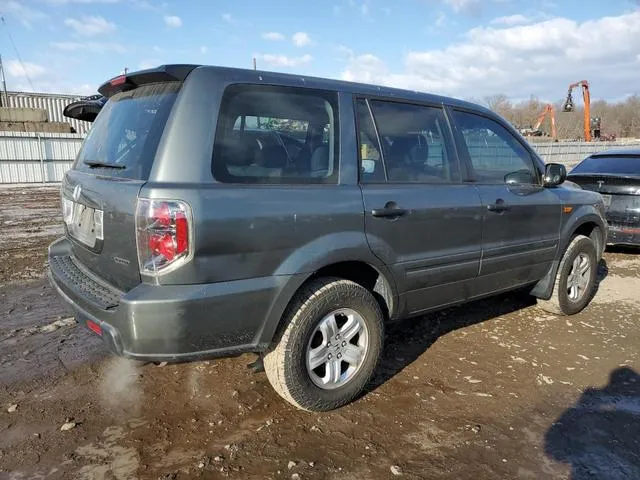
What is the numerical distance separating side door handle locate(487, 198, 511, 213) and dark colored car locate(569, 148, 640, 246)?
12.3 feet

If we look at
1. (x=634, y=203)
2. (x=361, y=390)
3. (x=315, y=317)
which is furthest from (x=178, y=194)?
(x=634, y=203)

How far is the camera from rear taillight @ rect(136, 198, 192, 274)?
2398 millimetres

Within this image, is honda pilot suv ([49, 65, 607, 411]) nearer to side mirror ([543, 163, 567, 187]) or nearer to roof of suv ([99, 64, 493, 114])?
roof of suv ([99, 64, 493, 114])

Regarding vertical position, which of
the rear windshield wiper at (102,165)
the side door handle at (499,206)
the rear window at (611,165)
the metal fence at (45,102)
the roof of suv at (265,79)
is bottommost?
the side door handle at (499,206)

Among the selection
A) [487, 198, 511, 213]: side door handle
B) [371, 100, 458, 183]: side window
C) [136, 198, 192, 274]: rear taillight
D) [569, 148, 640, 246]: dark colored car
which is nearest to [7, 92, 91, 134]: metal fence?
[569, 148, 640, 246]: dark colored car

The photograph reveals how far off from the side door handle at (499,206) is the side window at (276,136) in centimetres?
Result: 143

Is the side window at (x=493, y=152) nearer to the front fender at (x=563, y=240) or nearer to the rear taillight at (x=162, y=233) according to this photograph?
the front fender at (x=563, y=240)

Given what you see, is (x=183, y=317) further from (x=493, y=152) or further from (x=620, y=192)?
(x=620, y=192)

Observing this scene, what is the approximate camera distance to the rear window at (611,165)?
7.01 metres

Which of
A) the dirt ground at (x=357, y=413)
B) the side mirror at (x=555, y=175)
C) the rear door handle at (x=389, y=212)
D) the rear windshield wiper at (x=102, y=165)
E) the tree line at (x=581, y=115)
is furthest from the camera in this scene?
the tree line at (x=581, y=115)

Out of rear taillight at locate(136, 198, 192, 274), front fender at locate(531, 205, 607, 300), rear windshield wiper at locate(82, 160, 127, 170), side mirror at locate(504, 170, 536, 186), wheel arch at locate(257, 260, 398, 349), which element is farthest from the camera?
front fender at locate(531, 205, 607, 300)

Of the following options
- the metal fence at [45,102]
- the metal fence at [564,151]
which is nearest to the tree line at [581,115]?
the metal fence at [564,151]

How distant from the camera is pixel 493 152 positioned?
4.11 metres

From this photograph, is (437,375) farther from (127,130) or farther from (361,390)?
(127,130)
